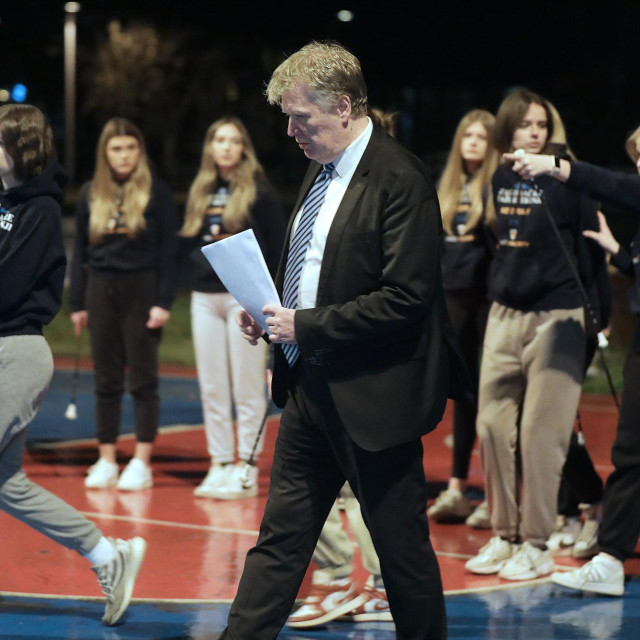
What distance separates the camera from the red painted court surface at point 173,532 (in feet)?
19.0

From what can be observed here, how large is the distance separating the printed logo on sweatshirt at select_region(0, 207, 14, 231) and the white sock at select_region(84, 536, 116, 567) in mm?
1402

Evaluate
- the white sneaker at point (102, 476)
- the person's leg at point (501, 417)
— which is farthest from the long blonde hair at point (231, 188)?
the person's leg at point (501, 417)

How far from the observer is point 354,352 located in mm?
4020

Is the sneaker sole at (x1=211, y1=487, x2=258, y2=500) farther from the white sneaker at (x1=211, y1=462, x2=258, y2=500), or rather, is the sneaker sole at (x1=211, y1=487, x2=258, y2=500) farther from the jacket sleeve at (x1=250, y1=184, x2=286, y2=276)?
the jacket sleeve at (x1=250, y1=184, x2=286, y2=276)

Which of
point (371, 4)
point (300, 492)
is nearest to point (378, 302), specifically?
point (300, 492)

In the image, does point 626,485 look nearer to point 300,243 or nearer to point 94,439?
point 300,243

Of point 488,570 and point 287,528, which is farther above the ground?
point 287,528

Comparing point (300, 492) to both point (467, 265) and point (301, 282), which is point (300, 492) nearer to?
point (301, 282)

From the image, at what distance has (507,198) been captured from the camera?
244 inches

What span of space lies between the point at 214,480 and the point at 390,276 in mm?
4254

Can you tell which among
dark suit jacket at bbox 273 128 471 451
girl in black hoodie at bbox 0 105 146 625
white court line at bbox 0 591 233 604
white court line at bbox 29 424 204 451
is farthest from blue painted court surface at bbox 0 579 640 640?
white court line at bbox 29 424 204 451

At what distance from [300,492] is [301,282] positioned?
736 millimetres

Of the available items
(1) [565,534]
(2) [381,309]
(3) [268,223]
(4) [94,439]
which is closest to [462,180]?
(3) [268,223]

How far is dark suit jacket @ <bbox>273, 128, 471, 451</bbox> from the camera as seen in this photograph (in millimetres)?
3914
